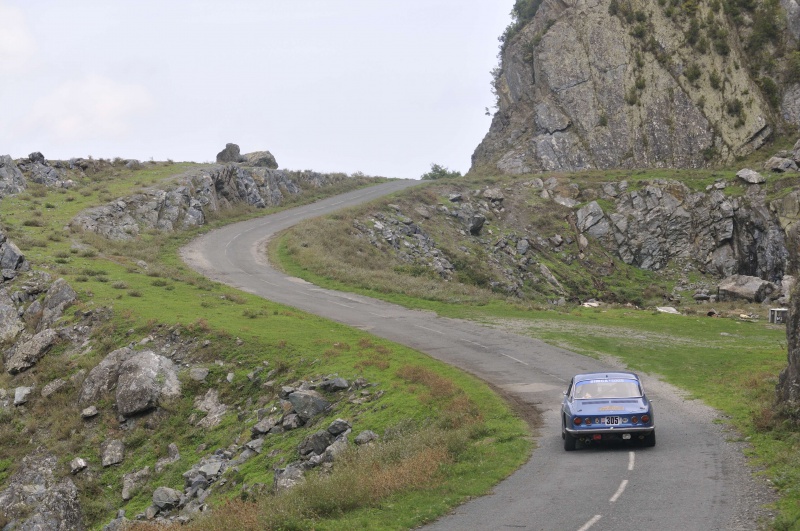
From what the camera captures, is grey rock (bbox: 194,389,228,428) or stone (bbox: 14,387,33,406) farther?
stone (bbox: 14,387,33,406)

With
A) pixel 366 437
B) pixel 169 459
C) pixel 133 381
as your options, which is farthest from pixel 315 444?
pixel 133 381

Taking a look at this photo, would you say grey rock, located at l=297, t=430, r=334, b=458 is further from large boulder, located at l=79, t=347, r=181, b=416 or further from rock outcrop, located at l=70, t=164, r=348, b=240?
rock outcrop, located at l=70, t=164, r=348, b=240

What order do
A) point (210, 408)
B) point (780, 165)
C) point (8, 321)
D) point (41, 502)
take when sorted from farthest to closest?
point (780, 165)
point (8, 321)
point (210, 408)
point (41, 502)

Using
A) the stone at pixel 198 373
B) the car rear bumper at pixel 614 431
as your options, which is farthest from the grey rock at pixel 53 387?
the car rear bumper at pixel 614 431

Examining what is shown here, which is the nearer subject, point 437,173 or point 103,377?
point 103,377

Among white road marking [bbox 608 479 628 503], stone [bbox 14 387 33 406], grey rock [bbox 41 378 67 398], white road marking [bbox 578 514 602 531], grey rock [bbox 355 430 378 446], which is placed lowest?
stone [bbox 14 387 33 406]

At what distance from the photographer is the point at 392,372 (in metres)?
29.1

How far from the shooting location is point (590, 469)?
58.4 ft

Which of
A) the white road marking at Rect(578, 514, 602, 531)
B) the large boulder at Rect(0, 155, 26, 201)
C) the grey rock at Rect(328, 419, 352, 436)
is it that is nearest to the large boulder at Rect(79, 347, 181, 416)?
the grey rock at Rect(328, 419, 352, 436)

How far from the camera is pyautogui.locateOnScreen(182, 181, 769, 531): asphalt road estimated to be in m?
13.9

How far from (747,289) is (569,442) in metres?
44.4

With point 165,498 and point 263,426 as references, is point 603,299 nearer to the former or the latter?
point 263,426

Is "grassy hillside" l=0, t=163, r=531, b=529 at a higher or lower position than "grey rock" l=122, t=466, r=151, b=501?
higher

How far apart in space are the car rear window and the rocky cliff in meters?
70.0
